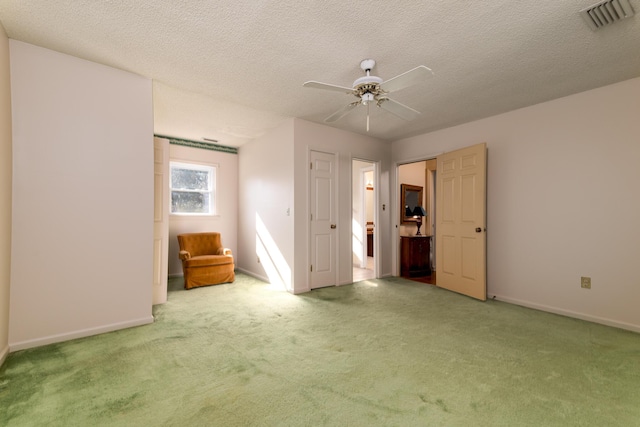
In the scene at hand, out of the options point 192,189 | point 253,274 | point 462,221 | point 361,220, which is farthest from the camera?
point 361,220

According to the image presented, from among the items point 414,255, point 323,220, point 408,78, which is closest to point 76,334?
point 323,220

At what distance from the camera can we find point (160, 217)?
362 cm

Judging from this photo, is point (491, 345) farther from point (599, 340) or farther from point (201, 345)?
point (201, 345)

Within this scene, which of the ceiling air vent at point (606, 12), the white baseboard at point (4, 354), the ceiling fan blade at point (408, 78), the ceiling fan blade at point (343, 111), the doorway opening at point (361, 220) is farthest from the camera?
the doorway opening at point (361, 220)

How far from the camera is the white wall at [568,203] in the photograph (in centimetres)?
296

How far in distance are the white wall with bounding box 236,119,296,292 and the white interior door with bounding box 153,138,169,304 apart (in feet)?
5.08

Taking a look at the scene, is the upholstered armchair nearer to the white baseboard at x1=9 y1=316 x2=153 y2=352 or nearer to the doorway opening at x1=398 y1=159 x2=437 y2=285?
the white baseboard at x1=9 y1=316 x2=153 y2=352

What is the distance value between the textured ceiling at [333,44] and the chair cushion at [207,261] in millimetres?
2284

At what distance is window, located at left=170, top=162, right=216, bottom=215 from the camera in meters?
5.37

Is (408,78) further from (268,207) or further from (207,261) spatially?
(207,261)

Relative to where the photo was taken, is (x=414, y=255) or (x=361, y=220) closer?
(x=414, y=255)

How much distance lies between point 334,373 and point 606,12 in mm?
3129

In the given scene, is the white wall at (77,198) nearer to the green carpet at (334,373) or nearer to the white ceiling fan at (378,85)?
the green carpet at (334,373)

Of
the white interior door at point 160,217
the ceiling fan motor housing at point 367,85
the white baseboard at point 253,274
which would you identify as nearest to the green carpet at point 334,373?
the white interior door at point 160,217
